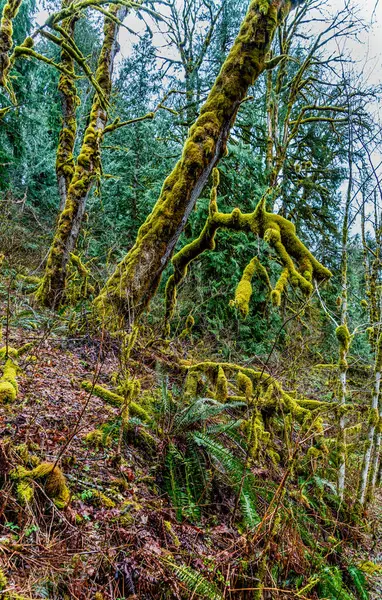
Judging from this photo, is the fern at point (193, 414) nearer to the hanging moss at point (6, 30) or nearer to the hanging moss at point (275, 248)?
the hanging moss at point (275, 248)

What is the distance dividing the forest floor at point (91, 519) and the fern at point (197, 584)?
0.26ft

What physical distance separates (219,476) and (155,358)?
2.98m

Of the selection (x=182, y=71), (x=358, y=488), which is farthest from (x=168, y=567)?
(x=182, y=71)

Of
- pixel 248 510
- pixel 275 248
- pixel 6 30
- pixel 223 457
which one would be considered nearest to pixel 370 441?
pixel 223 457

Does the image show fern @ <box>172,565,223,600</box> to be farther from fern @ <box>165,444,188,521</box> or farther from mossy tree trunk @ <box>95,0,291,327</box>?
mossy tree trunk @ <box>95,0,291,327</box>

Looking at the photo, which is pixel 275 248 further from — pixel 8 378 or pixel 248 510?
pixel 8 378

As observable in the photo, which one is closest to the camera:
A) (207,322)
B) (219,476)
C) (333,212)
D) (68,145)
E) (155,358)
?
(219,476)

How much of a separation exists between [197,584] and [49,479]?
4.03 feet

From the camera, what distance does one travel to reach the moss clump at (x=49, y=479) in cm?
261

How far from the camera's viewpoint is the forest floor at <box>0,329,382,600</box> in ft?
7.26

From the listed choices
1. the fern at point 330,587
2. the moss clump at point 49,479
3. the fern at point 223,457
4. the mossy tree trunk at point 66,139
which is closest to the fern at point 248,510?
the fern at point 223,457

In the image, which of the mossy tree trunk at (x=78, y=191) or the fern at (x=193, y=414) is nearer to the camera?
the fern at (x=193, y=414)

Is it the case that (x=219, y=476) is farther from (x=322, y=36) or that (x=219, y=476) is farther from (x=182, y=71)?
(x=182, y=71)

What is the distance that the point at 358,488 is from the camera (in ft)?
18.0
